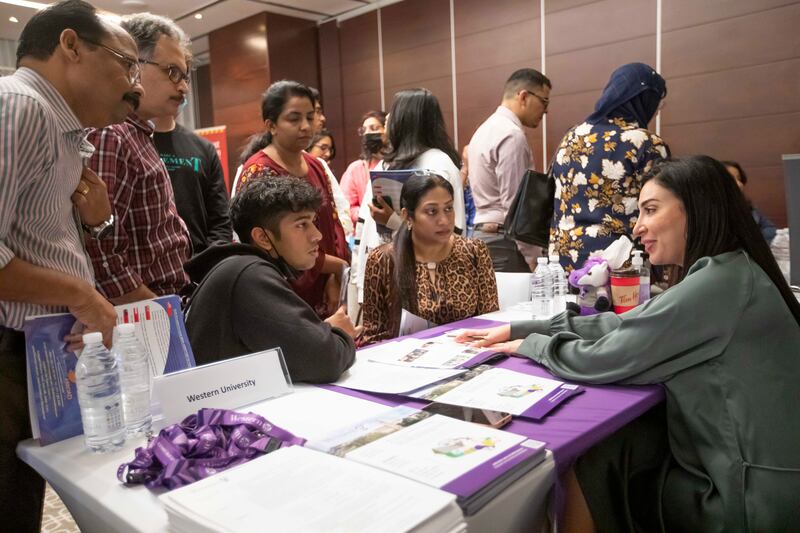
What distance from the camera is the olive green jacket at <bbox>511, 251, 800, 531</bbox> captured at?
1266mm

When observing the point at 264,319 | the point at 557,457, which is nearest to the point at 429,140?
the point at 264,319

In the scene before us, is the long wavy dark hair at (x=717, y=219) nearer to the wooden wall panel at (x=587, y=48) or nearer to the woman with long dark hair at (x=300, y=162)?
the woman with long dark hair at (x=300, y=162)

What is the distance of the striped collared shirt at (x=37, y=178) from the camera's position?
1.09 metres

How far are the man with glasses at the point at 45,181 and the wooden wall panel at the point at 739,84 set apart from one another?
401cm

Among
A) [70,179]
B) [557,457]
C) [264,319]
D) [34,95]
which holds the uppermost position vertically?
[34,95]

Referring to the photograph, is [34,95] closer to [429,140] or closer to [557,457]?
[557,457]

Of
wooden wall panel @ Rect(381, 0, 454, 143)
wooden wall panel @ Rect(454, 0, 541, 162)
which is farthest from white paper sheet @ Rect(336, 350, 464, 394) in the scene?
wooden wall panel @ Rect(381, 0, 454, 143)

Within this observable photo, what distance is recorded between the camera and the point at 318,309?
2.47 metres

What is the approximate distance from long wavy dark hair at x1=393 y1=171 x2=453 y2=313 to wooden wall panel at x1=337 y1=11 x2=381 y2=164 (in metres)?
4.14

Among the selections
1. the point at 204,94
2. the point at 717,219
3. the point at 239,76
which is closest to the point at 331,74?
the point at 239,76

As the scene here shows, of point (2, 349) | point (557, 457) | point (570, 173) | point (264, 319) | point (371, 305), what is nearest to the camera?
point (557, 457)

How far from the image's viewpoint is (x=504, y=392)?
137 cm

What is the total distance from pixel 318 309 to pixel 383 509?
1.68 meters

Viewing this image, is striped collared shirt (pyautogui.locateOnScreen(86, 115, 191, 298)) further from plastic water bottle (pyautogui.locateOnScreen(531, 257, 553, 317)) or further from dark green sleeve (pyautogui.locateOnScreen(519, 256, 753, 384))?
plastic water bottle (pyautogui.locateOnScreen(531, 257, 553, 317))
